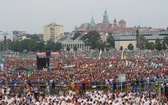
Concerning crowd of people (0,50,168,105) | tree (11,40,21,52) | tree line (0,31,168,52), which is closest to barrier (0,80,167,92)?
crowd of people (0,50,168,105)

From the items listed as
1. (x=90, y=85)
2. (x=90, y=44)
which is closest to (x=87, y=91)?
(x=90, y=85)

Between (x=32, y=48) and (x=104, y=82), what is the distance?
111 meters

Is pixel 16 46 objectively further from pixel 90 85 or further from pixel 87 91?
pixel 87 91

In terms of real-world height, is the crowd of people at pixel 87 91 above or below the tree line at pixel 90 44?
below

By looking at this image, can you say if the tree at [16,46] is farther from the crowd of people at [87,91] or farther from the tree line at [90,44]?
the crowd of people at [87,91]

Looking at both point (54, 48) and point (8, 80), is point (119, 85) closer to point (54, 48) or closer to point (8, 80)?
point (8, 80)

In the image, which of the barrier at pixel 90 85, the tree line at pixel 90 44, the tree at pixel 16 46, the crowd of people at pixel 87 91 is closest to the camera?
the crowd of people at pixel 87 91

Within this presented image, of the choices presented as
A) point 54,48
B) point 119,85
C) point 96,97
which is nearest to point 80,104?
point 96,97

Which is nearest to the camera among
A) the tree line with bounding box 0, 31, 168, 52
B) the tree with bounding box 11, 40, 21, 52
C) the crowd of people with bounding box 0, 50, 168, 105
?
the crowd of people with bounding box 0, 50, 168, 105

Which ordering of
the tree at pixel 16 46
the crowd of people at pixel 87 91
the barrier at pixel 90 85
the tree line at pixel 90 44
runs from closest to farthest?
the crowd of people at pixel 87 91 < the barrier at pixel 90 85 < the tree line at pixel 90 44 < the tree at pixel 16 46

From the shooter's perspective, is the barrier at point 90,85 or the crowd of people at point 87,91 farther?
the barrier at point 90,85

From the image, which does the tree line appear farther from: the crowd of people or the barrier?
the barrier

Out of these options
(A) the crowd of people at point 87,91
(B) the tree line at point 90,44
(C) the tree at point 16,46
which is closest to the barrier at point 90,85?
(A) the crowd of people at point 87,91

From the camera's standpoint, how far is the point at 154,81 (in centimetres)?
2931
